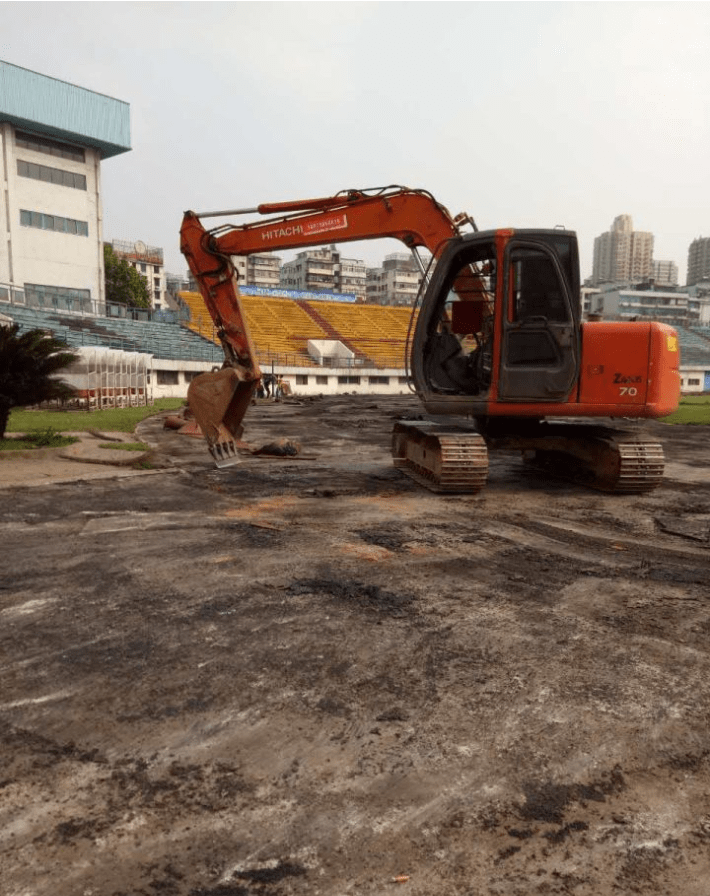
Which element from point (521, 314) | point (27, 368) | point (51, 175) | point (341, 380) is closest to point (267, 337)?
point (341, 380)

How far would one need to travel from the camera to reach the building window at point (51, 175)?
42.5m

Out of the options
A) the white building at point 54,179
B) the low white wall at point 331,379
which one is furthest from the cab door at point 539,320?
the white building at point 54,179

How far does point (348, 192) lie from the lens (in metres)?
10.2

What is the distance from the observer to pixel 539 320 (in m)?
8.52

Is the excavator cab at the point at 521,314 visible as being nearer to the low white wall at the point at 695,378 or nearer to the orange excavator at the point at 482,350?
the orange excavator at the point at 482,350

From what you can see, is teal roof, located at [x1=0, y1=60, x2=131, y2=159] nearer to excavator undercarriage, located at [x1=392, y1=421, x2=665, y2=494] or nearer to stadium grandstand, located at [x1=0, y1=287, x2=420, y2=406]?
stadium grandstand, located at [x1=0, y1=287, x2=420, y2=406]

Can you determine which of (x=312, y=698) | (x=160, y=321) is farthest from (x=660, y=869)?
(x=160, y=321)

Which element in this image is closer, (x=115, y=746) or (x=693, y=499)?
(x=115, y=746)

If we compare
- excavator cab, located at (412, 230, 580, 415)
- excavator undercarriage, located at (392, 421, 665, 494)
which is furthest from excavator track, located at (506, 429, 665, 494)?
excavator cab, located at (412, 230, 580, 415)

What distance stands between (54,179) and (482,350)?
43.7m

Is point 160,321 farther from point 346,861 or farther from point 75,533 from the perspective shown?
point 346,861

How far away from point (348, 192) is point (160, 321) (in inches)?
1434

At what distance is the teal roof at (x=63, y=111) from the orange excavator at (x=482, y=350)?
39518mm

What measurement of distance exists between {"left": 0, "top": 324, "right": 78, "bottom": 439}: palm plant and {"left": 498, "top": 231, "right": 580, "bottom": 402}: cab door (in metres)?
8.73
